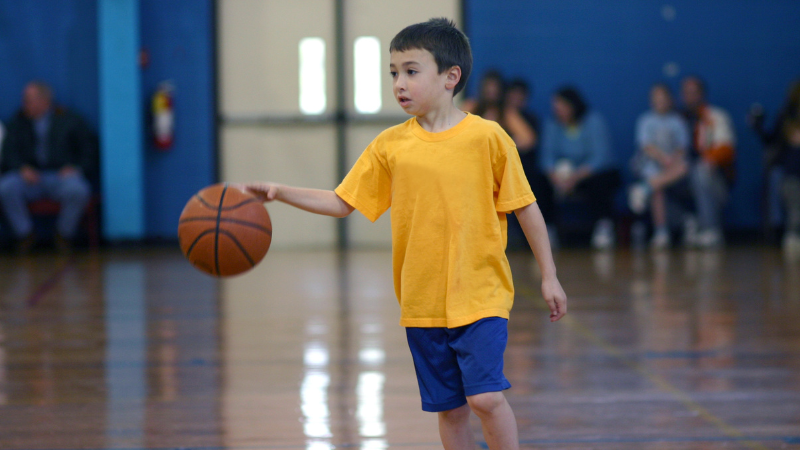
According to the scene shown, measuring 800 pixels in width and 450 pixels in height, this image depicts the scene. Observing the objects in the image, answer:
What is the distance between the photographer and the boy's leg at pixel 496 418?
1932mm

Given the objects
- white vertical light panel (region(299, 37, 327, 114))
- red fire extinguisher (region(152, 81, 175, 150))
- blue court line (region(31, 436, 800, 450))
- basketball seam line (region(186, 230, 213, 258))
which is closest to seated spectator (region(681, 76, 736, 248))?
white vertical light panel (region(299, 37, 327, 114))

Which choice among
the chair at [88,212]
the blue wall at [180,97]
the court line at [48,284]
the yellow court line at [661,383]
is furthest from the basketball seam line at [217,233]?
the blue wall at [180,97]

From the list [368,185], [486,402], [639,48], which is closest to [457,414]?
[486,402]

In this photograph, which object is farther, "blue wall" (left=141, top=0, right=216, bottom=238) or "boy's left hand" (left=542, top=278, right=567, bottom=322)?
"blue wall" (left=141, top=0, right=216, bottom=238)

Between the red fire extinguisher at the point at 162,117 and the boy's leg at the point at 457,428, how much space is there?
7273mm

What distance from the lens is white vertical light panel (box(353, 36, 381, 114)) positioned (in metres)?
9.00

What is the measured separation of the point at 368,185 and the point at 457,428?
1.93 ft

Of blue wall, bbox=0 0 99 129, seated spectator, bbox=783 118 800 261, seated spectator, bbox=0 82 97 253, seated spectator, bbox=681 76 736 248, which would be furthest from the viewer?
blue wall, bbox=0 0 99 129

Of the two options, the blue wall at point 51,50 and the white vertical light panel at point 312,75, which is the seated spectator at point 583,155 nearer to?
the white vertical light panel at point 312,75

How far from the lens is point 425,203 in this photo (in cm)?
198

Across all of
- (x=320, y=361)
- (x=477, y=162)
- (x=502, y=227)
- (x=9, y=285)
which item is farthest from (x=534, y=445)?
(x=9, y=285)

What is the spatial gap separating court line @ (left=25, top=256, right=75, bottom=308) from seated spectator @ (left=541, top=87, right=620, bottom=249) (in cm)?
428

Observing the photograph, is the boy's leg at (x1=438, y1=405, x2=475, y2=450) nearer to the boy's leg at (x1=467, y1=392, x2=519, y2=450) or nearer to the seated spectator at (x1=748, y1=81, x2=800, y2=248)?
the boy's leg at (x1=467, y1=392, x2=519, y2=450)

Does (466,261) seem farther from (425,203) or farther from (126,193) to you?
(126,193)
